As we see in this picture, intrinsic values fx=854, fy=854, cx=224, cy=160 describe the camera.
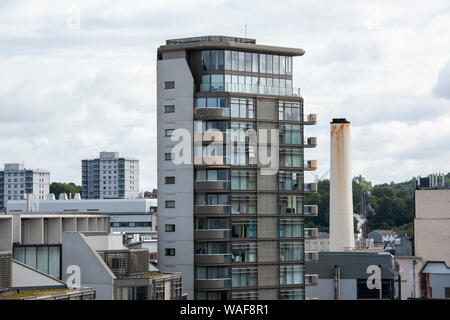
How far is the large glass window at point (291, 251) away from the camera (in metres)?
107

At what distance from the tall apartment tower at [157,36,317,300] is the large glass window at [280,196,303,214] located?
138mm

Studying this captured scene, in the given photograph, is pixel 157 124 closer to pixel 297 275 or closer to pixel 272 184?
pixel 272 184

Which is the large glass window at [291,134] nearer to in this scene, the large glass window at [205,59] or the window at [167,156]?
the large glass window at [205,59]

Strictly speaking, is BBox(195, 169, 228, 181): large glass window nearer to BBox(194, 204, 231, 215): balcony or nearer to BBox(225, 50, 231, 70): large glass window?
BBox(194, 204, 231, 215): balcony

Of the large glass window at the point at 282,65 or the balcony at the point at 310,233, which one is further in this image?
the large glass window at the point at 282,65

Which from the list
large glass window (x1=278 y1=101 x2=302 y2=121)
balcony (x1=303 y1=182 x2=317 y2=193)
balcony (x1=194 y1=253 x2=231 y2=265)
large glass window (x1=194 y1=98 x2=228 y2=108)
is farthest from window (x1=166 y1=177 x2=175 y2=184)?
balcony (x1=303 y1=182 x2=317 y2=193)

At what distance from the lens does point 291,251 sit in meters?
108

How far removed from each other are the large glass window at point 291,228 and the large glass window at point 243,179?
6346 mm

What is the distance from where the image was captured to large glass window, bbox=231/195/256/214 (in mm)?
104375

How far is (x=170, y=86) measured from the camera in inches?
4166

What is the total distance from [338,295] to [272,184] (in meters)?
50.2

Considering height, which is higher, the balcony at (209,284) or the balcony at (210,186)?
the balcony at (210,186)

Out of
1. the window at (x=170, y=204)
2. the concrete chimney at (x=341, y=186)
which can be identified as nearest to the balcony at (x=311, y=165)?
the window at (x=170, y=204)
